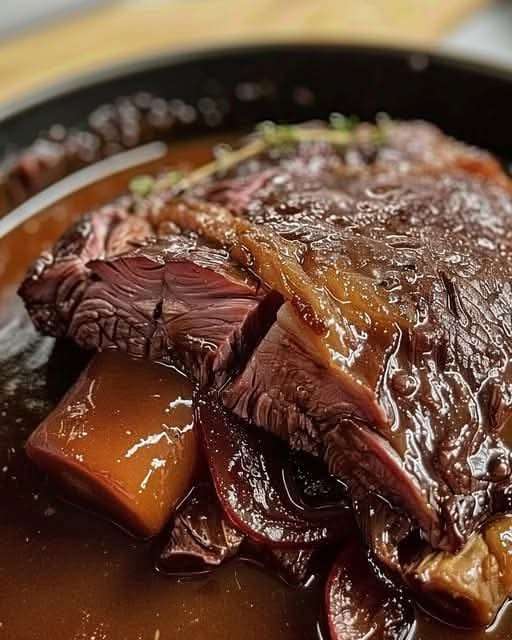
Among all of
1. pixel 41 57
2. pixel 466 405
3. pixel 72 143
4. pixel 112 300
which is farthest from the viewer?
pixel 41 57

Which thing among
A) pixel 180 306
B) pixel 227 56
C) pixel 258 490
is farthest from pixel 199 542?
pixel 227 56

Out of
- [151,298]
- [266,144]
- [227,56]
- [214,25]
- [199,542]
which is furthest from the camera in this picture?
[214,25]

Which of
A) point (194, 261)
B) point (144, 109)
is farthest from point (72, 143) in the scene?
point (194, 261)

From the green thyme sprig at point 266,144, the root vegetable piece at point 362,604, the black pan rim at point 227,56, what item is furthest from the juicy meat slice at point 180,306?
the black pan rim at point 227,56

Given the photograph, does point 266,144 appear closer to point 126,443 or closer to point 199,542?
point 126,443

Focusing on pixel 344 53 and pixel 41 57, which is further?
pixel 41 57

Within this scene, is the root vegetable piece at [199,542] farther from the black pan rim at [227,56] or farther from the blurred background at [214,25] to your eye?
the blurred background at [214,25]

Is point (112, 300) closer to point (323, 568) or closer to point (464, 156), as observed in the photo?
point (323, 568)
